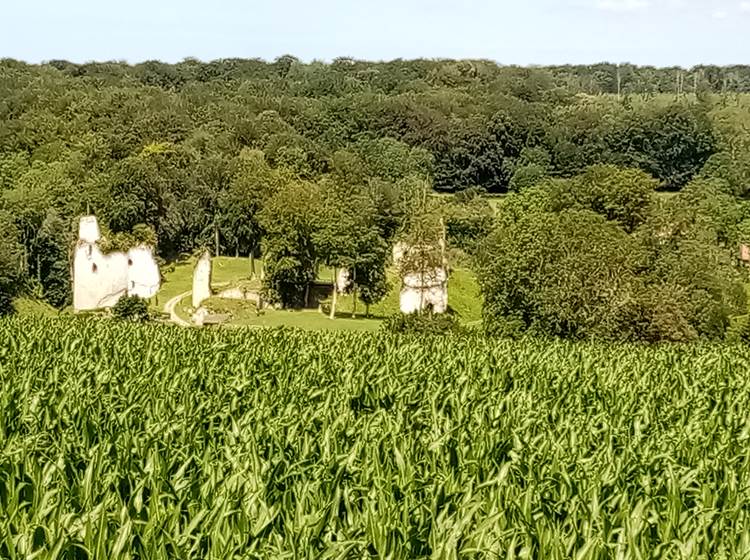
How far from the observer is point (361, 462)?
834 centimetres

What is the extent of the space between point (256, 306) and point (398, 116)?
81.8 meters

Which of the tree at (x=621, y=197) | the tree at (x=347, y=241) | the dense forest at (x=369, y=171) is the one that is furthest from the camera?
the tree at (x=347, y=241)

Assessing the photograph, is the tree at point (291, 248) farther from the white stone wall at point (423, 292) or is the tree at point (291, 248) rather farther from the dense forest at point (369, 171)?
the white stone wall at point (423, 292)

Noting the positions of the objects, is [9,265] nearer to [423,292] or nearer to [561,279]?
[423,292]

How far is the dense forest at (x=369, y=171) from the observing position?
49.7 metres

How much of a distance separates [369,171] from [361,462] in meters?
102

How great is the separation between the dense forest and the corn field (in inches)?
1172

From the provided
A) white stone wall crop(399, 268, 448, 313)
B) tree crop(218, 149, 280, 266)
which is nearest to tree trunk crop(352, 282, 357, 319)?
white stone wall crop(399, 268, 448, 313)

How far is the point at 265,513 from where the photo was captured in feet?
20.6

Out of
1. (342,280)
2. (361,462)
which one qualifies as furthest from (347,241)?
(361,462)

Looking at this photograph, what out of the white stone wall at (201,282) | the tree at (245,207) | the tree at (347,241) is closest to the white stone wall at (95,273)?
the white stone wall at (201,282)

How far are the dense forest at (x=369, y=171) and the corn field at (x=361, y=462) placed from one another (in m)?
29.8

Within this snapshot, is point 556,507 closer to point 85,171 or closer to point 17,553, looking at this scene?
Result: point 17,553

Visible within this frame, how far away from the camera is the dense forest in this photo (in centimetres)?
4966
